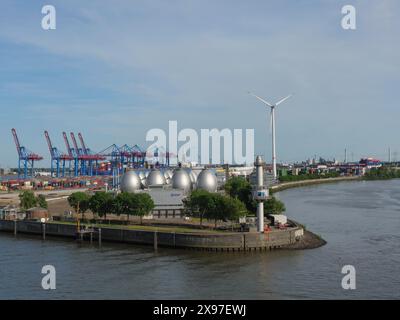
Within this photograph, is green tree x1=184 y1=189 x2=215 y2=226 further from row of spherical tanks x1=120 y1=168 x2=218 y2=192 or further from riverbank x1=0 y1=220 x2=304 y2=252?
row of spherical tanks x1=120 y1=168 x2=218 y2=192

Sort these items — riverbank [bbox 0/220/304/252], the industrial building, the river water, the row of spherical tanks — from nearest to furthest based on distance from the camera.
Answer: the river water < riverbank [bbox 0/220/304/252] < the industrial building < the row of spherical tanks

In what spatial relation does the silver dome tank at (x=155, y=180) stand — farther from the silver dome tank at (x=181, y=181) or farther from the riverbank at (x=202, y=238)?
the riverbank at (x=202, y=238)

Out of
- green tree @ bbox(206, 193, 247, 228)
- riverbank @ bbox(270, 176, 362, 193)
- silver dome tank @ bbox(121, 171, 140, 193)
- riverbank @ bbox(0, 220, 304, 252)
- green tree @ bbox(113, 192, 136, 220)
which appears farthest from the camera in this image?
riverbank @ bbox(270, 176, 362, 193)

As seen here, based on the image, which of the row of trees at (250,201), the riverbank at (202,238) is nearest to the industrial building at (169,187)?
the row of trees at (250,201)

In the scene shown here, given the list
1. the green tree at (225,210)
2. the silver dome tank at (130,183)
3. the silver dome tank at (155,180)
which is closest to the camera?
the green tree at (225,210)
